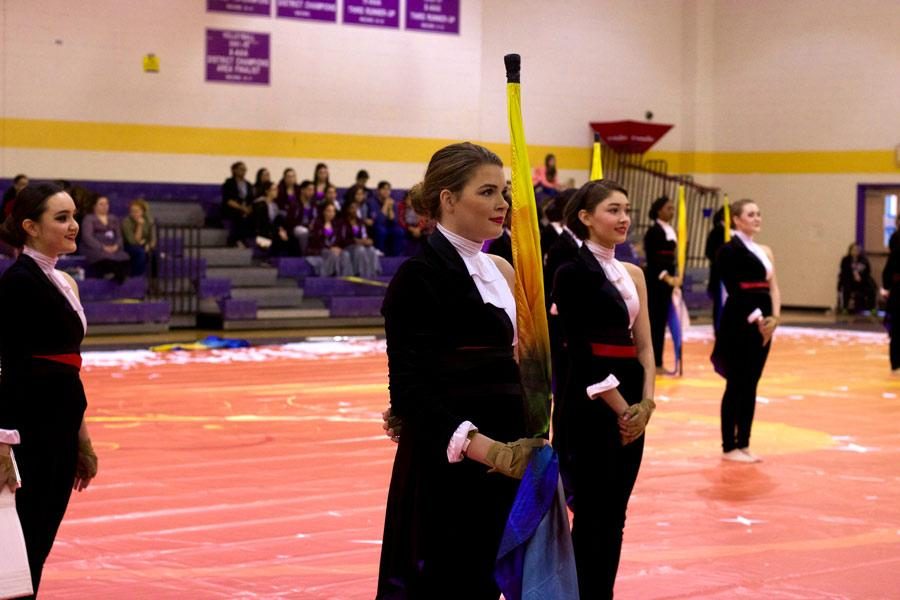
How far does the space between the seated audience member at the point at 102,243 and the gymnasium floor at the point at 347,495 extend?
4.04 meters

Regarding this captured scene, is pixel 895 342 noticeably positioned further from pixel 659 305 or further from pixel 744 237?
pixel 744 237

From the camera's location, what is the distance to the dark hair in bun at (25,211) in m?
4.02

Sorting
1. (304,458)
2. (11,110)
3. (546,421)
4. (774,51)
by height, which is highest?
(774,51)

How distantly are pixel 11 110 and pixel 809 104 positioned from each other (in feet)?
47.7

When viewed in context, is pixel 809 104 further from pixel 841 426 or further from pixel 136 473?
pixel 136 473

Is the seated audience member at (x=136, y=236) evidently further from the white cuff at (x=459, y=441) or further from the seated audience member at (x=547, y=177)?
the white cuff at (x=459, y=441)

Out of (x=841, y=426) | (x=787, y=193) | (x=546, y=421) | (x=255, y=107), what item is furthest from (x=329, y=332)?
(x=546, y=421)

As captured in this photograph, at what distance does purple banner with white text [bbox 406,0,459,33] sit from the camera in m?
21.2

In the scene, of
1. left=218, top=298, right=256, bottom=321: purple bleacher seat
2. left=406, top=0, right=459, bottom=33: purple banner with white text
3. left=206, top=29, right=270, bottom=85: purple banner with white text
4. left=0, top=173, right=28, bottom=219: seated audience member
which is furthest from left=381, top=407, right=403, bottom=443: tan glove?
left=406, top=0, right=459, bottom=33: purple banner with white text

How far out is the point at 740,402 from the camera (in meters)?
7.98

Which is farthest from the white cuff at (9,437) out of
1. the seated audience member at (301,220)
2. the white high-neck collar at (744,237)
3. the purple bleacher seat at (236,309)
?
the seated audience member at (301,220)

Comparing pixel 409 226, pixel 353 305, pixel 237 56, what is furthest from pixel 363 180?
pixel 237 56

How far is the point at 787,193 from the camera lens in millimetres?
24125

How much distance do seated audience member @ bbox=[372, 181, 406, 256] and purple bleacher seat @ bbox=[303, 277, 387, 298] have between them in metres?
1.05
